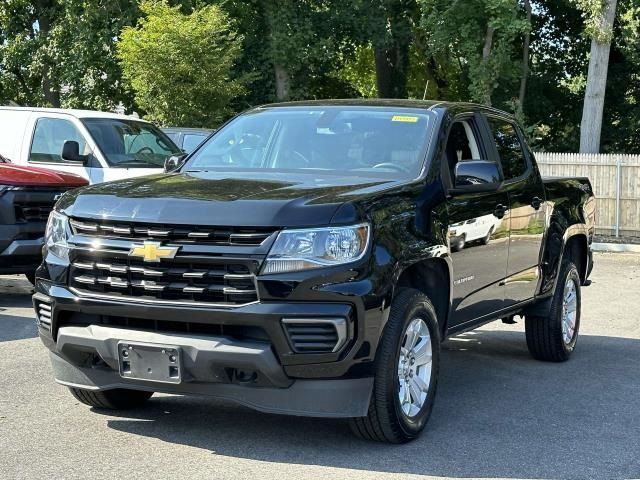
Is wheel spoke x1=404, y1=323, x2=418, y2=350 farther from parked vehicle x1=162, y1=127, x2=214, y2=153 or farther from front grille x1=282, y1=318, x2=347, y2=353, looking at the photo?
parked vehicle x1=162, y1=127, x2=214, y2=153

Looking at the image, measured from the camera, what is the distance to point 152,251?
17.5 ft

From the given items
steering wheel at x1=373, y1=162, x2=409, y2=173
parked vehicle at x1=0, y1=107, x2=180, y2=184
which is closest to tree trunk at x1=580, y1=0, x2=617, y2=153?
parked vehicle at x1=0, y1=107, x2=180, y2=184

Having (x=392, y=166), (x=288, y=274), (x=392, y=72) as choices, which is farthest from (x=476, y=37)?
(x=288, y=274)

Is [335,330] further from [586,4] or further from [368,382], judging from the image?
[586,4]

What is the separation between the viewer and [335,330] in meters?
5.14

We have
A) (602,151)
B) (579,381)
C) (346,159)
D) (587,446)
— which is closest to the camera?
(587,446)

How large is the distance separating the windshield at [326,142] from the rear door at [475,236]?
0.93 ft

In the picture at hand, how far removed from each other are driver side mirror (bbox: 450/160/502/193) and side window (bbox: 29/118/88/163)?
7822mm

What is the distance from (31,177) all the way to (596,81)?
17584mm

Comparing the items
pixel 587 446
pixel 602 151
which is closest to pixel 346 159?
pixel 587 446

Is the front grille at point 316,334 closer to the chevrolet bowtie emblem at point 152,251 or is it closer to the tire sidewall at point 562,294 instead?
the chevrolet bowtie emblem at point 152,251

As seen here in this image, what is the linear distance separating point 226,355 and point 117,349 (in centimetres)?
62

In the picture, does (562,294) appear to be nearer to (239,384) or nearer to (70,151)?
(239,384)

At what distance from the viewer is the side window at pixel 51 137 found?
13250 mm
